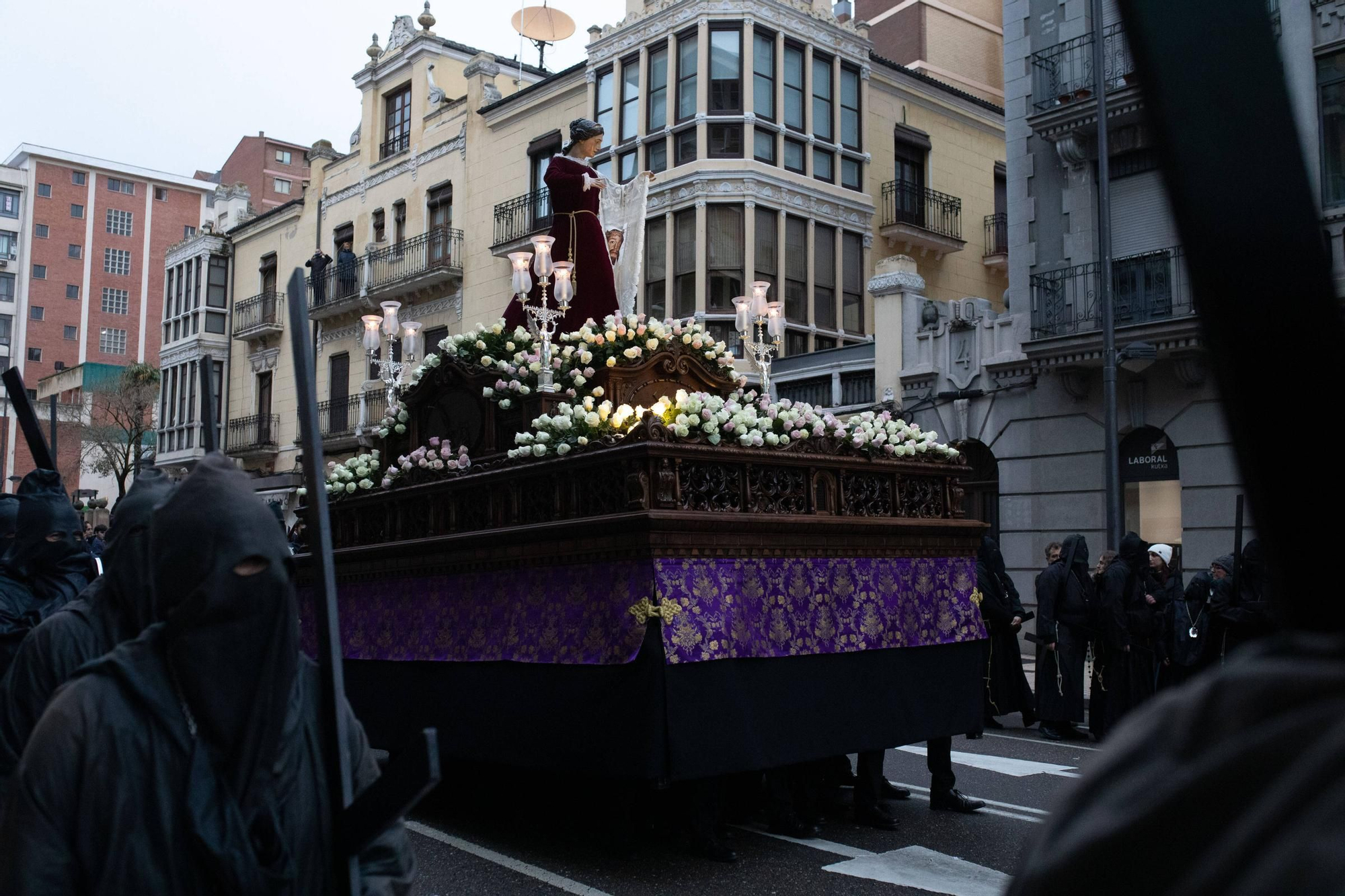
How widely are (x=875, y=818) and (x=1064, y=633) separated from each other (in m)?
5.81

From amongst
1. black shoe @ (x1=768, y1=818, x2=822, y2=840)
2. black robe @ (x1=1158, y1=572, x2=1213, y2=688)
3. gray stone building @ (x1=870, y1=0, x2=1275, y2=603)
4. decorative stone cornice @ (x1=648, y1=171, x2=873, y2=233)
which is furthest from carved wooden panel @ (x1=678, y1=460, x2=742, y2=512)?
decorative stone cornice @ (x1=648, y1=171, x2=873, y2=233)

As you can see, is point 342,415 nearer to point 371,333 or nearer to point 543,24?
point 543,24

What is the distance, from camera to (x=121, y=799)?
7.25ft

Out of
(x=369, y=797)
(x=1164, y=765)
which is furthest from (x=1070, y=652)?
(x=1164, y=765)

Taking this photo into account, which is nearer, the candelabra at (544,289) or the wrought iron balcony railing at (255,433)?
the candelabra at (544,289)

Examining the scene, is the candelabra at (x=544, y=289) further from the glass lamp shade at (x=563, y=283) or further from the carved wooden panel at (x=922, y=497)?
the carved wooden panel at (x=922, y=497)

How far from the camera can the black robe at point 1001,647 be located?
1120 centimetres

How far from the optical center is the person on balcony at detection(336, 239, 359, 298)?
3272cm

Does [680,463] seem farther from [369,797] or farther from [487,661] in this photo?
[369,797]

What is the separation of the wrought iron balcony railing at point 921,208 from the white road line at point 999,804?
1876 centimetres

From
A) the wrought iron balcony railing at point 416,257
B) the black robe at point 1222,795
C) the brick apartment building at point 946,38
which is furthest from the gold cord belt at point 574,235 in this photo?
the brick apartment building at point 946,38

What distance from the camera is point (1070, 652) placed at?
12.5 metres

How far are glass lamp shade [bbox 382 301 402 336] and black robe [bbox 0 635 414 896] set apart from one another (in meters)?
8.08

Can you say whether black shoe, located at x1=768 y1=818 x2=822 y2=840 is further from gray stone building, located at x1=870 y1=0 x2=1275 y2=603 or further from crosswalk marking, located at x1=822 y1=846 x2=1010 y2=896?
gray stone building, located at x1=870 y1=0 x2=1275 y2=603
